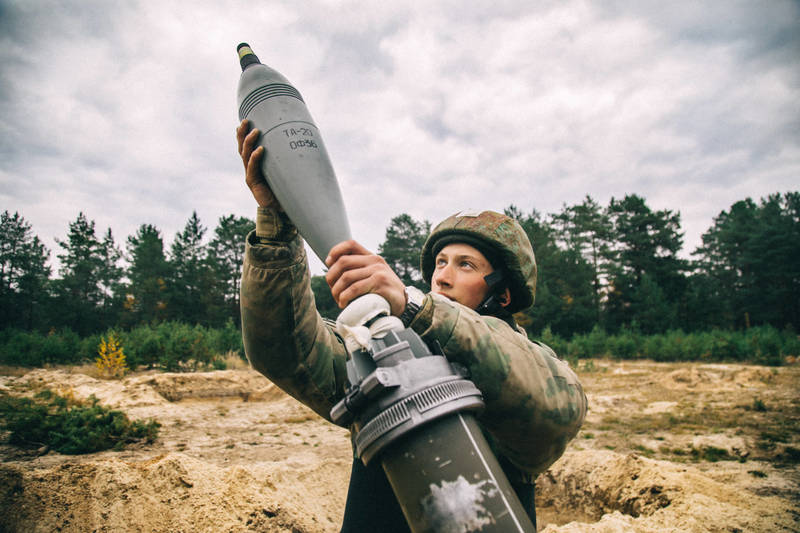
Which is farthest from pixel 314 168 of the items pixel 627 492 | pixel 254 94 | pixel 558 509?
pixel 558 509

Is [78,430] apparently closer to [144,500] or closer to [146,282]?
[144,500]

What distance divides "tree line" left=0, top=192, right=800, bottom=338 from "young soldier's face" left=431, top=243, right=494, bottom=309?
122 feet

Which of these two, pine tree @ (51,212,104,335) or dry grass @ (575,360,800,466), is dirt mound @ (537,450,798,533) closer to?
dry grass @ (575,360,800,466)

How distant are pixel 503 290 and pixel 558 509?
3.77 m

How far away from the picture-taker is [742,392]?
37.0ft

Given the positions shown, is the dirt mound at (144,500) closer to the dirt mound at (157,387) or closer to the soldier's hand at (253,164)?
the soldier's hand at (253,164)

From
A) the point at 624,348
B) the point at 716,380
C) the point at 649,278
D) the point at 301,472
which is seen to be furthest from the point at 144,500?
the point at 649,278

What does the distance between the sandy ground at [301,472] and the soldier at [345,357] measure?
194 centimetres

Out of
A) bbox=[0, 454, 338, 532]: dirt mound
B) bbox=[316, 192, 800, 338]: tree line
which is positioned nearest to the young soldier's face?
bbox=[0, 454, 338, 532]: dirt mound

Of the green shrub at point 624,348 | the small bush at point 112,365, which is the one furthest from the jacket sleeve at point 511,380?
the green shrub at point 624,348

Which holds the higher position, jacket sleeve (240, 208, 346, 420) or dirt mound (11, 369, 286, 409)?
jacket sleeve (240, 208, 346, 420)

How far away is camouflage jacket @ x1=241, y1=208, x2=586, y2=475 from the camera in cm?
136

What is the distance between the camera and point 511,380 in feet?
4.56

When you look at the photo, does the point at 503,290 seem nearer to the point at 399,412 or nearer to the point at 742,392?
the point at 399,412
